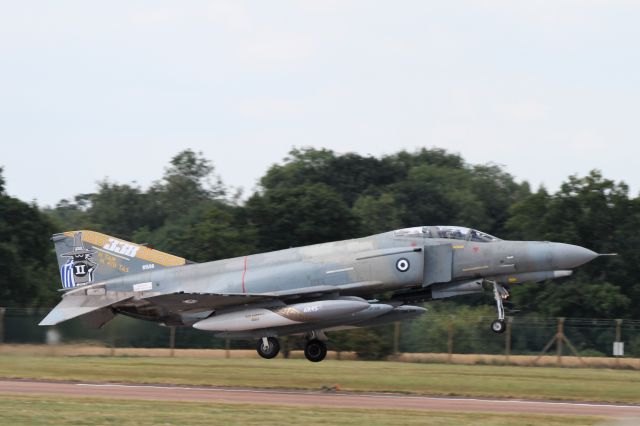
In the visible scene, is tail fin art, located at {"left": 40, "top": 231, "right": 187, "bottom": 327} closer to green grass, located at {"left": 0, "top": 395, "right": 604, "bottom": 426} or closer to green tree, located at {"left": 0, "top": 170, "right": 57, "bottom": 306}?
green grass, located at {"left": 0, "top": 395, "right": 604, "bottom": 426}

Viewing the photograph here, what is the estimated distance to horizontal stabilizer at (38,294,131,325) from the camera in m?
26.2

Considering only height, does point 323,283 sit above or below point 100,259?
below

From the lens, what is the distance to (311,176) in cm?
7694

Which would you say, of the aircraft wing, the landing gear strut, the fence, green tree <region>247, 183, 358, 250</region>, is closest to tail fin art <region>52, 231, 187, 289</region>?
the aircraft wing

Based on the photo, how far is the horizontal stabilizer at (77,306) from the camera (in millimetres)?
26219

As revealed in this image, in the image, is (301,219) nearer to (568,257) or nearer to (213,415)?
(568,257)

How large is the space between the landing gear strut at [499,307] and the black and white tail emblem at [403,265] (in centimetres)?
203

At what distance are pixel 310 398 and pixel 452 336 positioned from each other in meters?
14.6

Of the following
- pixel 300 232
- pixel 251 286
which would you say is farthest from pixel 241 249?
pixel 251 286

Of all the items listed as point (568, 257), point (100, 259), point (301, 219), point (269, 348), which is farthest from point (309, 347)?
point (301, 219)

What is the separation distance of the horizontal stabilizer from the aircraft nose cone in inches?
404

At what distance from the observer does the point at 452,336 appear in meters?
35.3

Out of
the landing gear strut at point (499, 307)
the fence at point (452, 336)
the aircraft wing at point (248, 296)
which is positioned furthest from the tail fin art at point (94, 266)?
the landing gear strut at point (499, 307)

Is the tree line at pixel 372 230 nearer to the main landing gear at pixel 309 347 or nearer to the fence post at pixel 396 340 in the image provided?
the fence post at pixel 396 340
